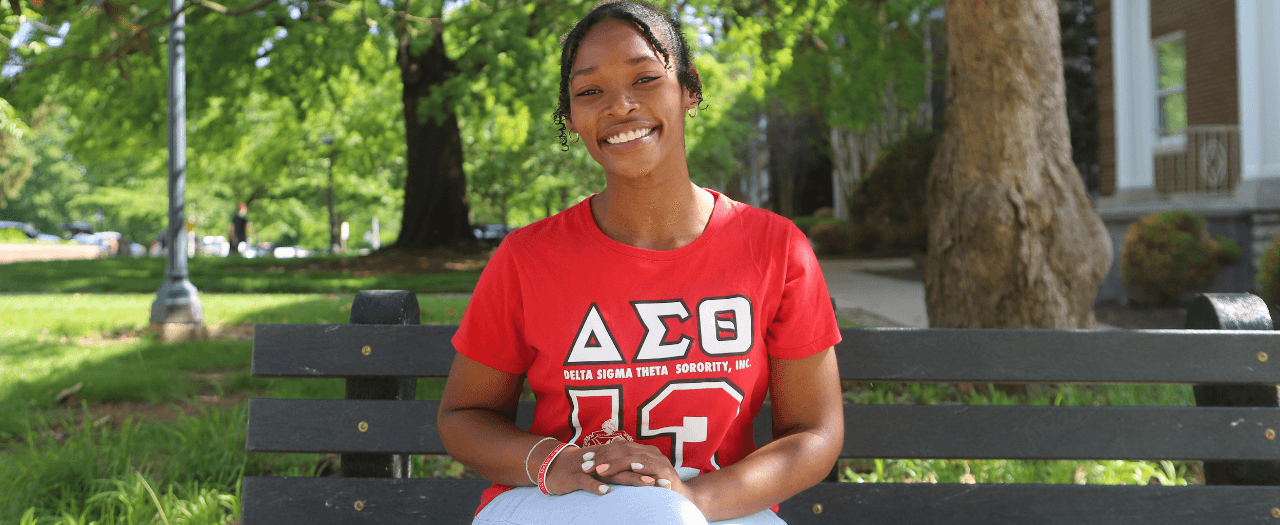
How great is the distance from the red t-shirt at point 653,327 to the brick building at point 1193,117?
1083 centimetres

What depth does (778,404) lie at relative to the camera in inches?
75.8

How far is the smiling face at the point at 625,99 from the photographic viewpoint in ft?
6.02

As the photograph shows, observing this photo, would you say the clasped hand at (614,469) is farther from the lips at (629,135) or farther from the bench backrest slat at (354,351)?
the bench backrest slat at (354,351)

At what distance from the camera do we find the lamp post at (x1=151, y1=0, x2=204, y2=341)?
299 inches

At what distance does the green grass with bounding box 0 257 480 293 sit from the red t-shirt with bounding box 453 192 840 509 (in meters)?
9.91

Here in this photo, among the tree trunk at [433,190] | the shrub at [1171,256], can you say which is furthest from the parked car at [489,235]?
the shrub at [1171,256]

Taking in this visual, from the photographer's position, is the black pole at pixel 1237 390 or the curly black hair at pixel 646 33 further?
the black pole at pixel 1237 390

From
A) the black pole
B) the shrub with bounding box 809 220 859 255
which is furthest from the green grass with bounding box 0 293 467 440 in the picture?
the shrub with bounding box 809 220 859 255

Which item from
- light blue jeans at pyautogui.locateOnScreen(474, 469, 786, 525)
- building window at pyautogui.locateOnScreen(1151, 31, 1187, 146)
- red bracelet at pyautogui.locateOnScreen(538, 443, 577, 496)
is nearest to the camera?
light blue jeans at pyautogui.locateOnScreen(474, 469, 786, 525)

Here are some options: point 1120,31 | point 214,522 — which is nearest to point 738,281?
point 214,522

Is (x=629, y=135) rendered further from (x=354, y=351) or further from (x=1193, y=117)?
(x=1193, y=117)

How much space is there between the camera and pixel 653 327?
5.98 ft

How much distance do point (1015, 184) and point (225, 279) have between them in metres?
10.9

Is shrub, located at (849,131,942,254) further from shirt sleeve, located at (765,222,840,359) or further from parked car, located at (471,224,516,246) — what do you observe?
shirt sleeve, located at (765,222,840,359)
